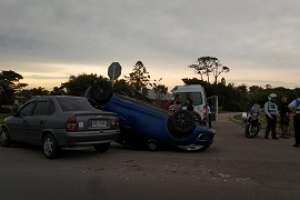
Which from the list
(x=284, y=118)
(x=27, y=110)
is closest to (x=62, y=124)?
(x=27, y=110)

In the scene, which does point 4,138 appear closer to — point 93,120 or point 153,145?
point 93,120

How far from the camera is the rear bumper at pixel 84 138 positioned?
9.48 meters

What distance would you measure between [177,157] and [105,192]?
12.5 feet

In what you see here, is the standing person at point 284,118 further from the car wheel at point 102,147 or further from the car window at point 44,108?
the car window at point 44,108

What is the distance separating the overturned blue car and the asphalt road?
15.3 inches

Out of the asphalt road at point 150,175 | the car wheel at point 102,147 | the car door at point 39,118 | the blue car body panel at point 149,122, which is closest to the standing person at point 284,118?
the asphalt road at point 150,175

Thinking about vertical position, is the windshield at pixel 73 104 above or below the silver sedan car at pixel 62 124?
above

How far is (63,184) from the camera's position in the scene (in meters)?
7.18

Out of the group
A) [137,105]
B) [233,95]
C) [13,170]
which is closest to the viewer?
[13,170]

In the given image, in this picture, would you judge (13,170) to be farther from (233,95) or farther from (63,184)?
(233,95)

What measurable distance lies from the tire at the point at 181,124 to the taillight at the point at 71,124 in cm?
282

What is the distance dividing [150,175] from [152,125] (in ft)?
12.1

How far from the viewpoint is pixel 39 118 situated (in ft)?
34.4

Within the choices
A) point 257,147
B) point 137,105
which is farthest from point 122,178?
point 257,147
